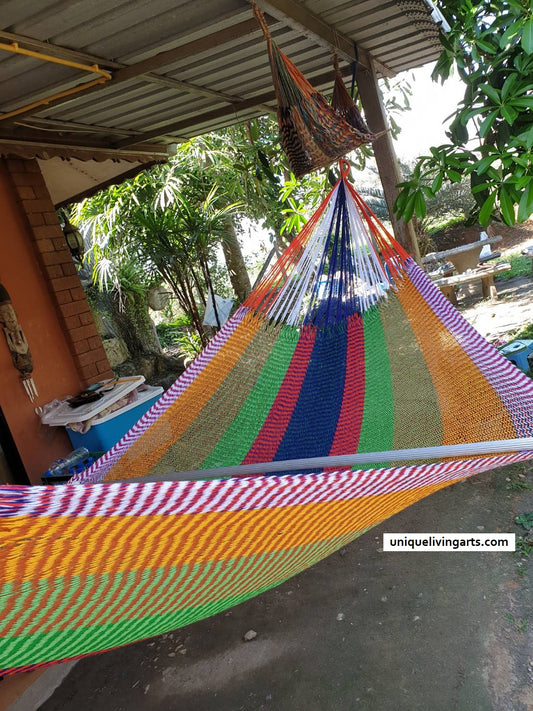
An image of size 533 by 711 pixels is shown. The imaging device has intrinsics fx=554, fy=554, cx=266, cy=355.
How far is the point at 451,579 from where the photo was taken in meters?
1.78

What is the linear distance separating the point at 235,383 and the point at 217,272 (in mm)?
6149

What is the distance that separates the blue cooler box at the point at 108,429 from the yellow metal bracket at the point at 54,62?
140cm

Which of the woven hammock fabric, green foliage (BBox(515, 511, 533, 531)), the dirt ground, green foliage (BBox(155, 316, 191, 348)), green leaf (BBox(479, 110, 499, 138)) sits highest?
the woven hammock fabric

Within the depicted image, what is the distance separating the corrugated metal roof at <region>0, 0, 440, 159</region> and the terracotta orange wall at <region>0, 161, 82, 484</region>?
1.60 ft

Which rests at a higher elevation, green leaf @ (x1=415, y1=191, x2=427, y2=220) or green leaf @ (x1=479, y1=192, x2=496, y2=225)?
green leaf @ (x1=415, y1=191, x2=427, y2=220)

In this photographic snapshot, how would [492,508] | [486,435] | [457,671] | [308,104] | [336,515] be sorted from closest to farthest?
[336,515] < [457,671] < [486,435] < [308,104] < [492,508]

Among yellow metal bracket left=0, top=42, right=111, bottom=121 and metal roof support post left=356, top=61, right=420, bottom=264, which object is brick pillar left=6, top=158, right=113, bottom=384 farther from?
metal roof support post left=356, top=61, right=420, bottom=264

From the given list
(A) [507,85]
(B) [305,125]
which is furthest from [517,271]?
(B) [305,125]

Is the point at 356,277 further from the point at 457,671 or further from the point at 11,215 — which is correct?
the point at 11,215

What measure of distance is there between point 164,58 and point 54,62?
1.23 feet

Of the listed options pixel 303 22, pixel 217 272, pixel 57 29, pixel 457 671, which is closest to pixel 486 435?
pixel 457 671

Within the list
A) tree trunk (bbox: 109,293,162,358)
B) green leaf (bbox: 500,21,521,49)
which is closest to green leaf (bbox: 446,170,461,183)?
green leaf (bbox: 500,21,521,49)

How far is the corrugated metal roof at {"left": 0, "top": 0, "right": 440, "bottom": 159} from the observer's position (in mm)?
1705

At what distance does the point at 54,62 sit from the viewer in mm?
1838
